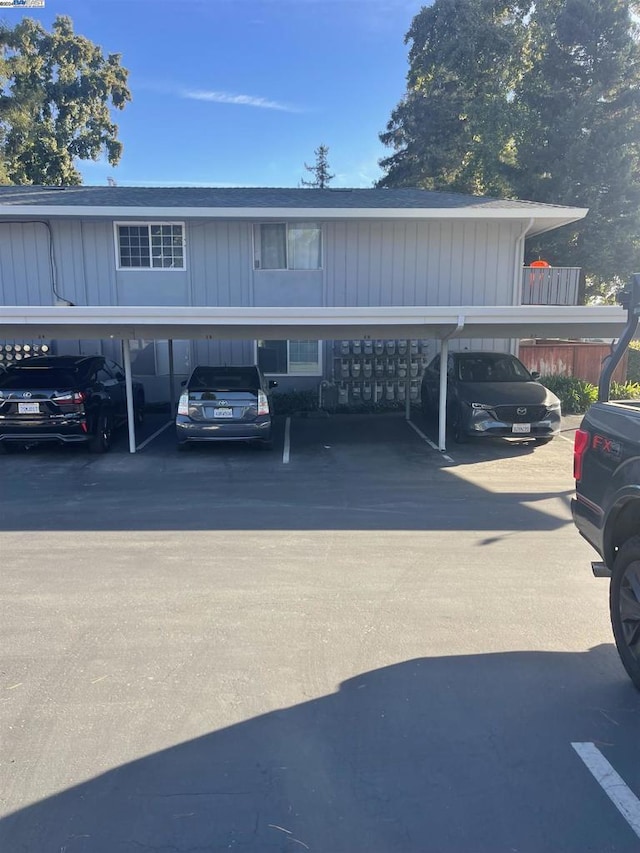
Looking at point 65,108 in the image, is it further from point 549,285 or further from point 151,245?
point 549,285

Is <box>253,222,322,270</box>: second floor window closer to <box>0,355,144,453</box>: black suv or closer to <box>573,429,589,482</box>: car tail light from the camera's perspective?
<box>0,355,144,453</box>: black suv

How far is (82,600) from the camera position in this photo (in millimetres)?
4703

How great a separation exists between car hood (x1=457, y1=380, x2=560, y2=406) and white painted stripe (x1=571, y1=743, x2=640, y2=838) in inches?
305

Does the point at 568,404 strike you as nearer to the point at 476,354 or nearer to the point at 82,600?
the point at 476,354

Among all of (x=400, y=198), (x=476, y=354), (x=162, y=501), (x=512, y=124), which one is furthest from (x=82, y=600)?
(x=512, y=124)

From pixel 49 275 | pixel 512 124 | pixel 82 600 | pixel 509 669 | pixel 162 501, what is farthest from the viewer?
pixel 512 124

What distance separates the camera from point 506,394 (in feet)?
34.5

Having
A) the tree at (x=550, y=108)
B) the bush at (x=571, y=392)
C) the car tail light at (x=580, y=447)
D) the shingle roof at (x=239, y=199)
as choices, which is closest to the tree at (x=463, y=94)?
the tree at (x=550, y=108)

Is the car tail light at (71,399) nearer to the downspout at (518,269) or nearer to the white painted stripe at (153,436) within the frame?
the white painted stripe at (153,436)

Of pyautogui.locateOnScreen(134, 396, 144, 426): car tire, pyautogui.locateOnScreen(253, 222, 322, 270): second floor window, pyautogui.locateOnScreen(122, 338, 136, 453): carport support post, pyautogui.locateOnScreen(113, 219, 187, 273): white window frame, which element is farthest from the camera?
pyautogui.locateOnScreen(253, 222, 322, 270): second floor window

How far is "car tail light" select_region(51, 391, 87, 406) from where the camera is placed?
9.49 m

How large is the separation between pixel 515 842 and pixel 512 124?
2519 cm

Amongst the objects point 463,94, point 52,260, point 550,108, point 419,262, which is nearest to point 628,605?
point 419,262

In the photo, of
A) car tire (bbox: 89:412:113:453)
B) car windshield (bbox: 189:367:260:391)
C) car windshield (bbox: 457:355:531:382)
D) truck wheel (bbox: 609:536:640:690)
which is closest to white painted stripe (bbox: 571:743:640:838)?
truck wheel (bbox: 609:536:640:690)
